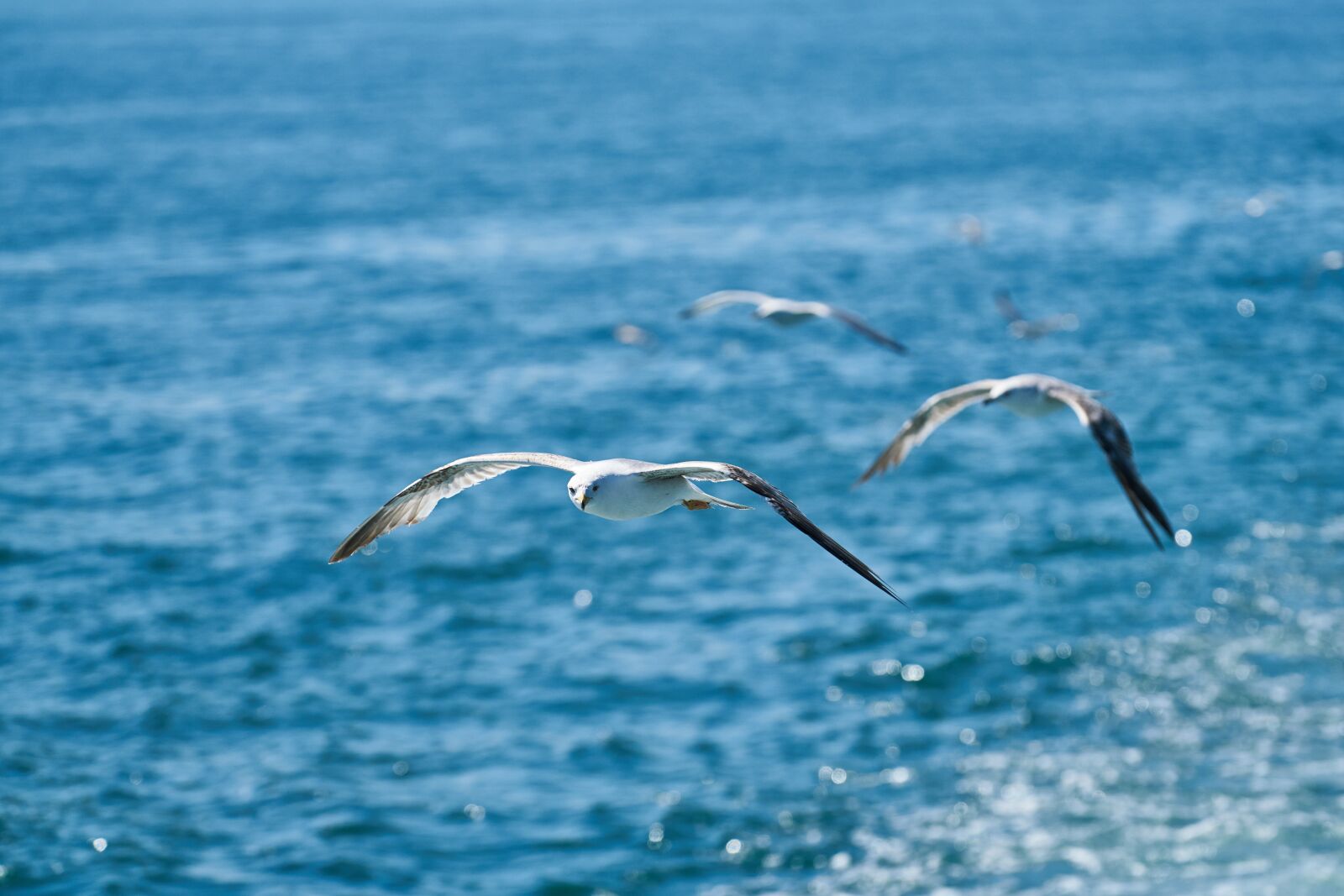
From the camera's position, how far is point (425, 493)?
14.2 m

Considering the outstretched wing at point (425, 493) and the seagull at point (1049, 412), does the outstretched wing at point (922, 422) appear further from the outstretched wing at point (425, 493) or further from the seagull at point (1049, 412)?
the outstretched wing at point (425, 493)

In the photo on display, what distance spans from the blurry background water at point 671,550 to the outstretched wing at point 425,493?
500 inches

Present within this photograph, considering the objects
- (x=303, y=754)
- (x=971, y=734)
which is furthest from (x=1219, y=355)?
(x=303, y=754)

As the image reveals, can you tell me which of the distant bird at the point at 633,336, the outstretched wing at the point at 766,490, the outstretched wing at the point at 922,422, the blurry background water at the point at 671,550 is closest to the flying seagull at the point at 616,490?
the outstretched wing at the point at 766,490

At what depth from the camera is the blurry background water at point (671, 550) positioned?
86.5 ft

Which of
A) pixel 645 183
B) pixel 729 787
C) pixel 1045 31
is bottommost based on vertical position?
pixel 1045 31

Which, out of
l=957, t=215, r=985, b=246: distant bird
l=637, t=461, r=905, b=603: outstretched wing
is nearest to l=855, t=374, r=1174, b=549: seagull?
l=637, t=461, r=905, b=603: outstretched wing

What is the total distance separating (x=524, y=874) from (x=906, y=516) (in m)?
18.5

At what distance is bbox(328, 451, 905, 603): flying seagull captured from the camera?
10.8 m

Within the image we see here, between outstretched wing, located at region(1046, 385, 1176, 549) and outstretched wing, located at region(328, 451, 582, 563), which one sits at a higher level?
outstretched wing, located at region(1046, 385, 1176, 549)

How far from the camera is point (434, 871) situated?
2567 centimetres

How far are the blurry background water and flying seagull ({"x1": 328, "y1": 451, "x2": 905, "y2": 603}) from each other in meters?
12.8

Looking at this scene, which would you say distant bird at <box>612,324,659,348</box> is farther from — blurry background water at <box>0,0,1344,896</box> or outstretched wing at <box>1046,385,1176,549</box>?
outstretched wing at <box>1046,385,1176,549</box>

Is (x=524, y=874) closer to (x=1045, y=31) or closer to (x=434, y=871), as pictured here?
(x=434, y=871)
